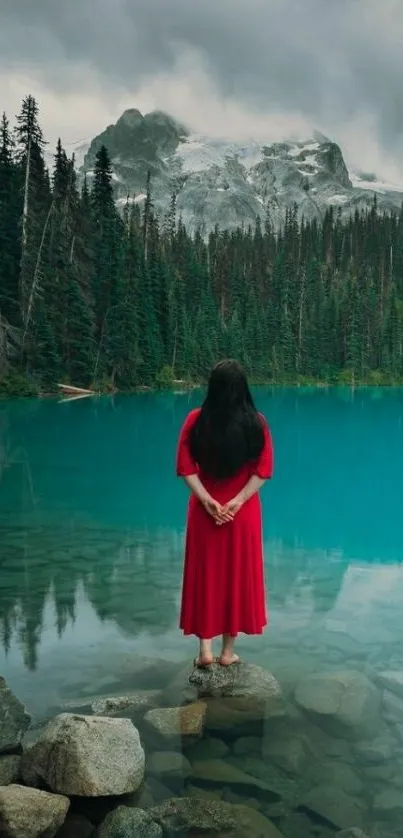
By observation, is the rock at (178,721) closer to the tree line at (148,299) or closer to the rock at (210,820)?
the rock at (210,820)

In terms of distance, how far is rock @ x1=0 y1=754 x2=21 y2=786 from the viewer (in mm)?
3670

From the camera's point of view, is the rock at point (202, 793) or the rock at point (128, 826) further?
the rock at point (202, 793)

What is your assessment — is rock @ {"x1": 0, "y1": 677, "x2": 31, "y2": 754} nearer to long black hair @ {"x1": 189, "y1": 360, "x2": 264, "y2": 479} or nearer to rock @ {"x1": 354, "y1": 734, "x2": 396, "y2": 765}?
long black hair @ {"x1": 189, "y1": 360, "x2": 264, "y2": 479}

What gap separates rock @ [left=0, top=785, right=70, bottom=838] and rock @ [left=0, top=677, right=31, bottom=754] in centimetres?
60

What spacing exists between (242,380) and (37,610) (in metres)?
3.78

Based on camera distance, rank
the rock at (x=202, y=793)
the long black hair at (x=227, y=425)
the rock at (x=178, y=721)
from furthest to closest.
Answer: the long black hair at (x=227, y=425)
the rock at (x=178, y=721)
the rock at (x=202, y=793)

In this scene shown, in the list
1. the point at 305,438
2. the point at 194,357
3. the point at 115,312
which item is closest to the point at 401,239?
the point at 194,357

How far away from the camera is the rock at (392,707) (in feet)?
15.5

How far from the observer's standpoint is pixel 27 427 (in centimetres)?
2397

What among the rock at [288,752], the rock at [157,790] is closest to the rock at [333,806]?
the rock at [288,752]

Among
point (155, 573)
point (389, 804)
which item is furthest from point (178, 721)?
point (155, 573)

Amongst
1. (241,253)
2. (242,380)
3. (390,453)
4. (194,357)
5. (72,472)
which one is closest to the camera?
(242,380)

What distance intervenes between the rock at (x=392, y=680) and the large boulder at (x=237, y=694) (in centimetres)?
86

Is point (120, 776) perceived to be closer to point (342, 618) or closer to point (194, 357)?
point (342, 618)
